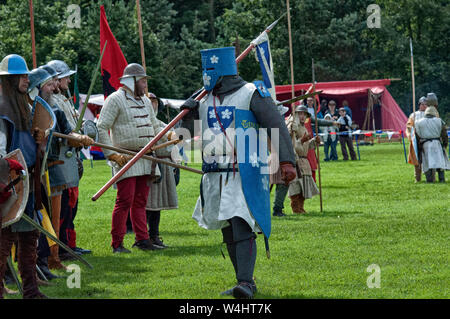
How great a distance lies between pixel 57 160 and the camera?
779cm

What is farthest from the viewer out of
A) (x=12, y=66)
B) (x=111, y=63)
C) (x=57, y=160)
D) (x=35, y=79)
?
(x=111, y=63)

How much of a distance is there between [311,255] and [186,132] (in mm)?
2243

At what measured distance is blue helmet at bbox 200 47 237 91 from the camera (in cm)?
679

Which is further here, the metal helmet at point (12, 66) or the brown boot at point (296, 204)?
the brown boot at point (296, 204)

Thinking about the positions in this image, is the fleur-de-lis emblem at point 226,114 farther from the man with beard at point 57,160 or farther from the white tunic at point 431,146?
the white tunic at point 431,146

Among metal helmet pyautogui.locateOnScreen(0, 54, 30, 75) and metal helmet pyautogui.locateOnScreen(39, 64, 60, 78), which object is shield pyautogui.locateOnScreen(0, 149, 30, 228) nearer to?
metal helmet pyautogui.locateOnScreen(0, 54, 30, 75)

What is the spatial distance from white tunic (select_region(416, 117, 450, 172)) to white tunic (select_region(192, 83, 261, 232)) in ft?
38.2

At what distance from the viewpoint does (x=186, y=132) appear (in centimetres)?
719

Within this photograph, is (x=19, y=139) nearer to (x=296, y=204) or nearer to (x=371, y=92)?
(x=296, y=204)

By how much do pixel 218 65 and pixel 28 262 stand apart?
2.11m

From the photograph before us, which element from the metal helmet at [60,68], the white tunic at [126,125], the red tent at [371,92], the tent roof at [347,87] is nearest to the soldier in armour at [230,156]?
the metal helmet at [60,68]

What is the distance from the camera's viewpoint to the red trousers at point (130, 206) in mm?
9195

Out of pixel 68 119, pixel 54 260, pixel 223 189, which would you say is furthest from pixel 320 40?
pixel 223 189

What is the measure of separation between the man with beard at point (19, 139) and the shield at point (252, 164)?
1.59 meters
